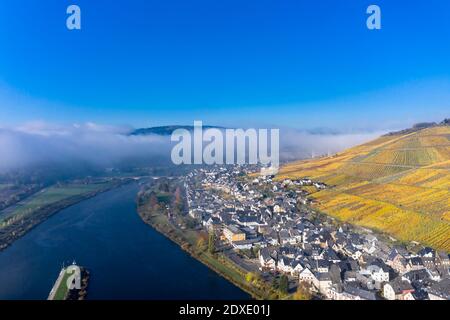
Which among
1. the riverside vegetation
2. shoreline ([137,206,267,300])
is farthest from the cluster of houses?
shoreline ([137,206,267,300])

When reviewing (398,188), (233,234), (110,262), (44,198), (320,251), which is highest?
(398,188)

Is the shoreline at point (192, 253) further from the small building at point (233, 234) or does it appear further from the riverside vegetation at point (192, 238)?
the small building at point (233, 234)

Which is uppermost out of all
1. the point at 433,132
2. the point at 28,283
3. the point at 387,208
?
the point at 433,132

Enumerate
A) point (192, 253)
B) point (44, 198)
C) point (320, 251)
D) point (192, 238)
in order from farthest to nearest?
point (44, 198)
point (192, 238)
point (192, 253)
point (320, 251)

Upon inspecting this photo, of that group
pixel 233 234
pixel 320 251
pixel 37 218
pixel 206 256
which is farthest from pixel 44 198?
pixel 320 251

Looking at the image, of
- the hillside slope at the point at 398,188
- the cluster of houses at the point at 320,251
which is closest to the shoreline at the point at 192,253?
the cluster of houses at the point at 320,251

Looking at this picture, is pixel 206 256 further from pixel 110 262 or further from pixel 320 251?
pixel 320 251
